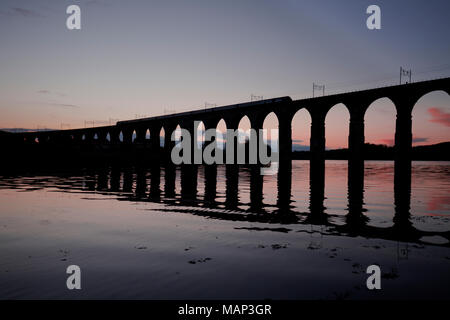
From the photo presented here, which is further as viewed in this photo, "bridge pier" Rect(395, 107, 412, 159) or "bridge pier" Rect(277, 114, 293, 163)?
"bridge pier" Rect(277, 114, 293, 163)

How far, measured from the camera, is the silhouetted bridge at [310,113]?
49.2 meters

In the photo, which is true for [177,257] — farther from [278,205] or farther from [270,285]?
[278,205]

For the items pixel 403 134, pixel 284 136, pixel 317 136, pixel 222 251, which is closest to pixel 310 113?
pixel 317 136

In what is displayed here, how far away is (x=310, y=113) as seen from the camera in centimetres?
6356

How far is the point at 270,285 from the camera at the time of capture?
19.2 ft

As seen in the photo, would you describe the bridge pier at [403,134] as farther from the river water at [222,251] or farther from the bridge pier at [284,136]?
the river water at [222,251]

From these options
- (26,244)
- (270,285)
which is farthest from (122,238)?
(270,285)

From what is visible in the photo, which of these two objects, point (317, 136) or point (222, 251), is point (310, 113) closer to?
point (317, 136)

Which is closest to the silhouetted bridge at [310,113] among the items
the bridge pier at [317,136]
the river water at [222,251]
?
the bridge pier at [317,136]

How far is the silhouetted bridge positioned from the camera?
49.2m

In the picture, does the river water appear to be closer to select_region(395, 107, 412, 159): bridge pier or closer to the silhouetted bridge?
select_region(395, 107, 412, 159): bridge pier

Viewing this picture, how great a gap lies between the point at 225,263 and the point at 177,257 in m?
1.16

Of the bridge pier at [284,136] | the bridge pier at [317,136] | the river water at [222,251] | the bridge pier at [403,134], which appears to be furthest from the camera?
the bridge pier at [284,136]

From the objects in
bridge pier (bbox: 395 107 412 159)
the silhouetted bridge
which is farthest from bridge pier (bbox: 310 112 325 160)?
bridge pier (bbox: 395 107 412 159)
